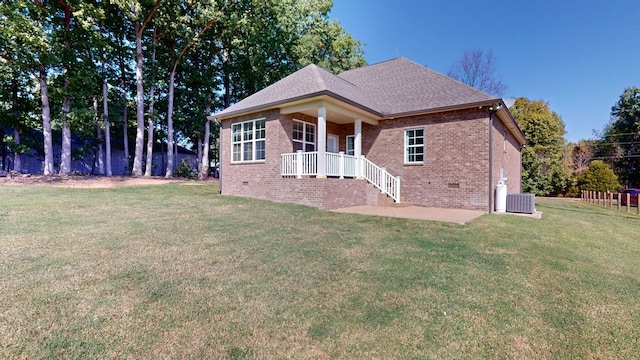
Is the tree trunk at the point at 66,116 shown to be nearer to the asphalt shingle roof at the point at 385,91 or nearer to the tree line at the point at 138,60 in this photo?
the tree line at the point at 138,60

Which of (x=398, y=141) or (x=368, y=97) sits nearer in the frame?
(x=398, y=141)

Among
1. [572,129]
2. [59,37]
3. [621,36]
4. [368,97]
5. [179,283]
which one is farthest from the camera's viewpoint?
[572,129]

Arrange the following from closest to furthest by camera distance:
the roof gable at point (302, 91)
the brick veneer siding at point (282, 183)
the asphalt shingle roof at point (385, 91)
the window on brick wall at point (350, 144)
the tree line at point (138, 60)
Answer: the brick veneer siding at point (282, 183), the roof gable at point (302, 91), the asphalt shingle roof at point (385, 91), the window on brick wall at point (350, 144), the tree line at point (138, 60)

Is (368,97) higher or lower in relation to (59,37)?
lower

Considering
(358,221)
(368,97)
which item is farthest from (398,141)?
(358,221)

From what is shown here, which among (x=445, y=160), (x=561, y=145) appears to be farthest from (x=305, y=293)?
(x=561, y=145)

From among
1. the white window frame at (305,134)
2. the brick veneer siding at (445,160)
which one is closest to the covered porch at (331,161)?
the white window frame at (305,134)

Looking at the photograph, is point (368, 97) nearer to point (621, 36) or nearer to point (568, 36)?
point (568, 36)

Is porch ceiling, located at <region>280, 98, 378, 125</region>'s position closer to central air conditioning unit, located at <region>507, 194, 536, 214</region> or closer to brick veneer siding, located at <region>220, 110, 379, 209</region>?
brick veneer siding, located at <region>220, 110, 379, 209</region>

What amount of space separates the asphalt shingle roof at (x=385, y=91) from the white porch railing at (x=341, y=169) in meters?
2.01

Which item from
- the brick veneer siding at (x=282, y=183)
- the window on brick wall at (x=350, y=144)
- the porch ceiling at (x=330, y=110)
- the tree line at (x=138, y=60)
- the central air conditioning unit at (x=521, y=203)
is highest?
the tree line at (x=138, y=60)

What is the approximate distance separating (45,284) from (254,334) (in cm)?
255

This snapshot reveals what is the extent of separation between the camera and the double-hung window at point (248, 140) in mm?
11930

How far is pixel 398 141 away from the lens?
12.3 m
